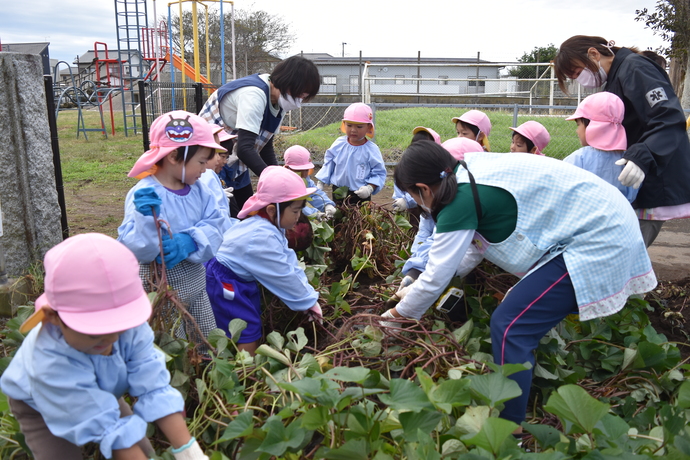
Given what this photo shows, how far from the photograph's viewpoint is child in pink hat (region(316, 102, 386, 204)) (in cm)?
464

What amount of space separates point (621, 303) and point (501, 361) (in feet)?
1.61

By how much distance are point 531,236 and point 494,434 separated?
0.95m

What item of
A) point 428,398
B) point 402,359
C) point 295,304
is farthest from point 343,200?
point 428,398

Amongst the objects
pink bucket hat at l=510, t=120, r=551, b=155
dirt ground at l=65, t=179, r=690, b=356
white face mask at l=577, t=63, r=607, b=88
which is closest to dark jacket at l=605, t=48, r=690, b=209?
white face mask at l=577, t=63, r=607, b=88

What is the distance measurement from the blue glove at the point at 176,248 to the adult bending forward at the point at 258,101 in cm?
112

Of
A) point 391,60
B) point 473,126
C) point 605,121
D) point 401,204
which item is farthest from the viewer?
point 391,60

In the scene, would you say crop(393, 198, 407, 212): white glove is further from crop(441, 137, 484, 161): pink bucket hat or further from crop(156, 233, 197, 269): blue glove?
crop(156, 233, 197, 269): blue glove

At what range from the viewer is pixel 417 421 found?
4.82 feet

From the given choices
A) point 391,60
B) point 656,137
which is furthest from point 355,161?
point 391,60

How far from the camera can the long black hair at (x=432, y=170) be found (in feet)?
6.90

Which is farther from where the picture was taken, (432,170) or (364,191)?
(364,191)

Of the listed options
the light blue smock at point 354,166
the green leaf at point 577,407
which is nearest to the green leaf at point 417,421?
the green leaf at point 577,407

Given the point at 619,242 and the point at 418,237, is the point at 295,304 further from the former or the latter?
the point at 619,242

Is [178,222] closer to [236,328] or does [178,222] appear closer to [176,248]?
[176,248]
